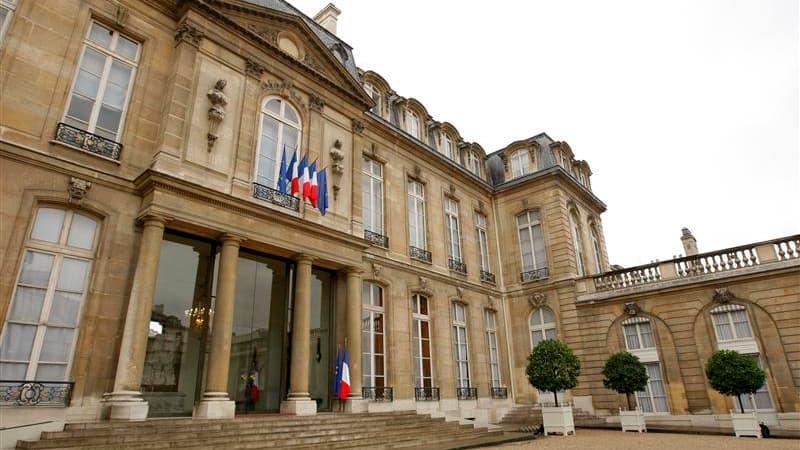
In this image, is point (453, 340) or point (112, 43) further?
point (453, 340)

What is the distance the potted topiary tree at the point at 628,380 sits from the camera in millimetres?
11875

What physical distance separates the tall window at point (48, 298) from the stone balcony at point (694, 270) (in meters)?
13.0

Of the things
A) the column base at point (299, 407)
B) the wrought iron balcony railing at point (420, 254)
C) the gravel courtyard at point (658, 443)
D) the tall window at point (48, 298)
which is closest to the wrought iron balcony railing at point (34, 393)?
the tall window at point (48, 298)

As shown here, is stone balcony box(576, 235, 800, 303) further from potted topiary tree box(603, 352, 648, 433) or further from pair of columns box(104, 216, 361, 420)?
pair of columns box(104, 216, 361, 420)

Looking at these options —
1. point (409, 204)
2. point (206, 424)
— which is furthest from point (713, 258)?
point (206, 424)

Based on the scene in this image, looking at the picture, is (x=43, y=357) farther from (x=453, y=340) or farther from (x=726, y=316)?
(x=726, y=316)

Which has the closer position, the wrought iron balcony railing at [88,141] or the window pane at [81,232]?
the window pane at [81,232]

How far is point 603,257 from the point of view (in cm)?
1873

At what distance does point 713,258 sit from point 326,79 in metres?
11.3

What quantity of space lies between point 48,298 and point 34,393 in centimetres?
126

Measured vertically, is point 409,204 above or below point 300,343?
above

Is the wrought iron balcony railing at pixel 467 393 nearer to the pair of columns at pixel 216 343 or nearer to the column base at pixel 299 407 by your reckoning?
the pair of columns at pixel 216 343

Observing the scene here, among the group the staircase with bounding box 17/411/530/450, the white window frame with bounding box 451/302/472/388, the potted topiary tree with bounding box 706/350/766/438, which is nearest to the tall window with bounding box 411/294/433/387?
the white window frame with bounding box 451/302/472/388

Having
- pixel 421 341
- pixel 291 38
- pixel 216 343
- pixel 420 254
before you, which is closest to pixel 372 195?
pixel 420 254
